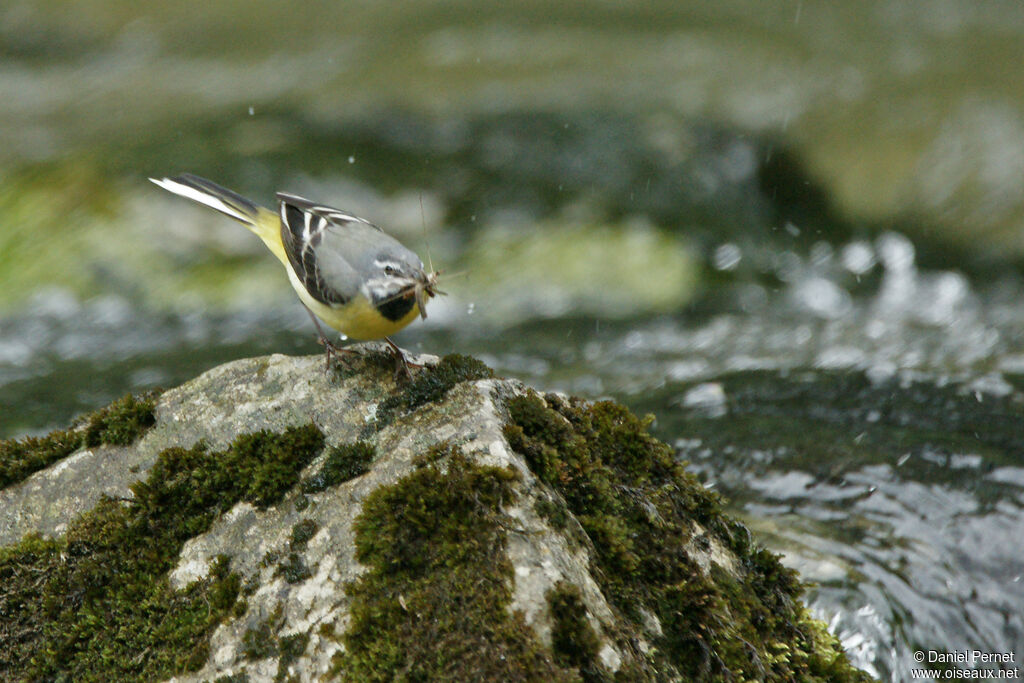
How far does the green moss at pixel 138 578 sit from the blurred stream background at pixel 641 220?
3771mm

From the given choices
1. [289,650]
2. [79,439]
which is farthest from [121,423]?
[289,650]

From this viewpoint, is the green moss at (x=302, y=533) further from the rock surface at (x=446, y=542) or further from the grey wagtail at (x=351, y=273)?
the grey wagtail at (x=351, y=273)

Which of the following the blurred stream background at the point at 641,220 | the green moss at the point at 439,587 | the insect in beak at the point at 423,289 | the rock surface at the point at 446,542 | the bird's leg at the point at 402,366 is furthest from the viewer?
the blurred stream background at the point at 641,220

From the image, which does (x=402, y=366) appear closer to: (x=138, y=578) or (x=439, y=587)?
(x=439, y=587)

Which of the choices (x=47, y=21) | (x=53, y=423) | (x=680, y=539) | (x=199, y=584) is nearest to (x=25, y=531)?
(x=199, y=584)

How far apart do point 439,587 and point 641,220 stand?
34.0 ft

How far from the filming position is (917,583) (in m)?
5.83

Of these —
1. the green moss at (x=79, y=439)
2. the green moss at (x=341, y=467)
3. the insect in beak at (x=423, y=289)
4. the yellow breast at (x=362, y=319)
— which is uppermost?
the insect in beak at (x=423, y=289)

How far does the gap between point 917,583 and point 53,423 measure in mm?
7889

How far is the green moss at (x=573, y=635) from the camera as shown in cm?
310

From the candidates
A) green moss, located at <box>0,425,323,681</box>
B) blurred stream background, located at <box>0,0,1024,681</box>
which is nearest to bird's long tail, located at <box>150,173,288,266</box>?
green moss, located at <box>0,425,323,681</box>

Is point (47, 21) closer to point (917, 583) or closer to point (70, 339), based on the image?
point (70, 339)

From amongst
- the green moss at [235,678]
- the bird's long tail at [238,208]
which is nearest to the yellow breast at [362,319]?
the bird's long tail at [238,208]

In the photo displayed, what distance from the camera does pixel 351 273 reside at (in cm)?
454
